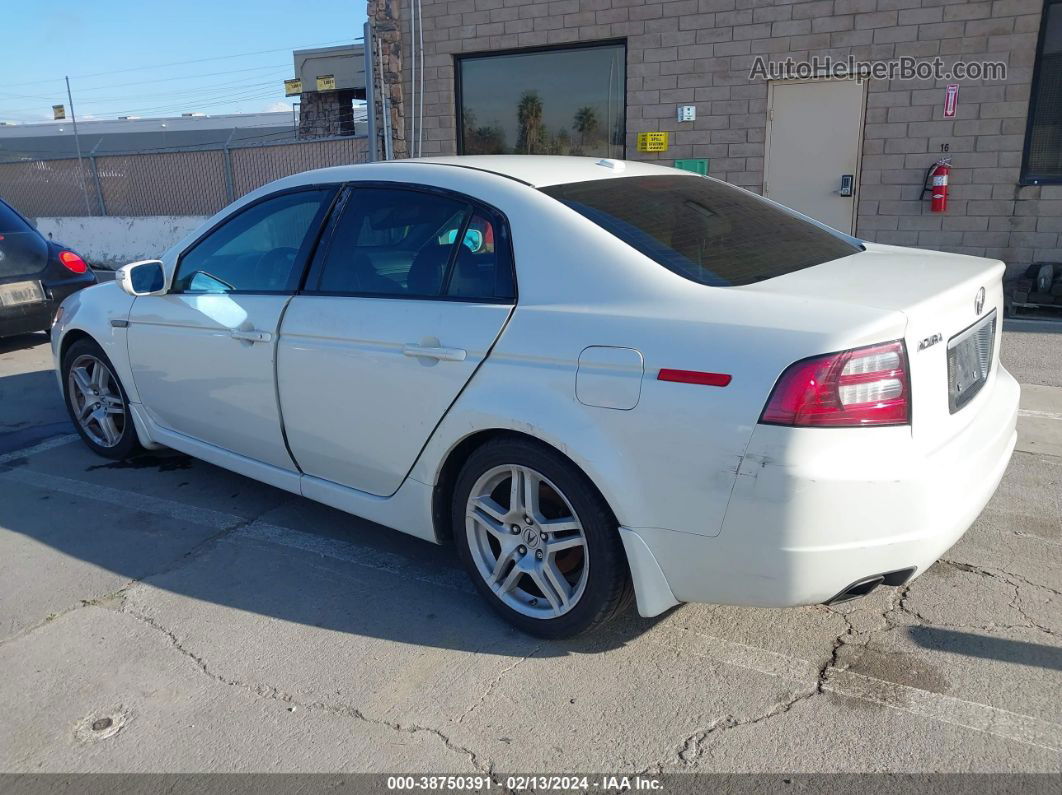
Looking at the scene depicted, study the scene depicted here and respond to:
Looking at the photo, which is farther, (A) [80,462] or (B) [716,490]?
(A) [80,462]

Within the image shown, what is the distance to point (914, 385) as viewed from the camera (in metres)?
2.49

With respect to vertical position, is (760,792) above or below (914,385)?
below

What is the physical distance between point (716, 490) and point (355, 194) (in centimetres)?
207

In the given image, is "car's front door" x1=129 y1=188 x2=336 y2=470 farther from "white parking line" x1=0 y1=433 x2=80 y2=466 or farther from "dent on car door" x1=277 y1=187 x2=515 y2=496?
"white parking line" x1=0 y1=433 x2=80 y2=466

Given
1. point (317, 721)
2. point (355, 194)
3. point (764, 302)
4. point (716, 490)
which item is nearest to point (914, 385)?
point (764, 302)

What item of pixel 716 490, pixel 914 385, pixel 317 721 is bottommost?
pixel 317 721

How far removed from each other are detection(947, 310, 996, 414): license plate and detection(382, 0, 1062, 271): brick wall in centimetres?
749

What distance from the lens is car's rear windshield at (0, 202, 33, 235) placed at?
7.81 m

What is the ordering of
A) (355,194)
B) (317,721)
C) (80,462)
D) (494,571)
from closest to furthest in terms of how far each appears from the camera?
(317,721) < (494,571) < (355,194) < (80,462)

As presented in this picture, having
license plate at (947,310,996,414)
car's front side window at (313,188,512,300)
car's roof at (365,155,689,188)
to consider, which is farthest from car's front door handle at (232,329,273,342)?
license plate at (947,310,996,414)

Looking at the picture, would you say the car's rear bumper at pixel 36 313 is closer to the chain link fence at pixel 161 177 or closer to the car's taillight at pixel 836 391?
the chain link fence at pixel 161 177

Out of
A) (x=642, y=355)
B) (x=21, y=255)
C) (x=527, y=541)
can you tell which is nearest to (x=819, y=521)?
(x=642, y=355)

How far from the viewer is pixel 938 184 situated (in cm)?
961

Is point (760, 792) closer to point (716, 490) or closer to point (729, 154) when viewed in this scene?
point (716, 490)
